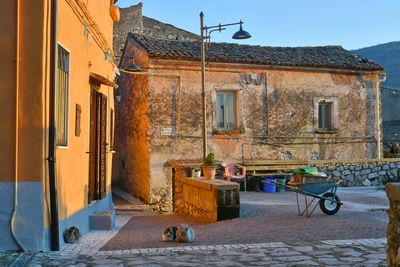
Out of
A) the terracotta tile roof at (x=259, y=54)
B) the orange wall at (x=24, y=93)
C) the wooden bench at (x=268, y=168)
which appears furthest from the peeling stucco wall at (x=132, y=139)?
the orange wall at (x=24, y=93)

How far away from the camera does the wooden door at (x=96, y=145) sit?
999cm

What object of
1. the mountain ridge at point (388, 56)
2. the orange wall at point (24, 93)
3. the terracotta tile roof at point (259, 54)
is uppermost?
the mountain ridge at point (388, 56)

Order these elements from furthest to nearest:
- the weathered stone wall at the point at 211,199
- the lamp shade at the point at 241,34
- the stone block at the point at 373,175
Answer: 1. the stone block at the point at 373,175
2. the lamp shade at the point at 241,34
3. the weathered stone wall at the point at 211,199

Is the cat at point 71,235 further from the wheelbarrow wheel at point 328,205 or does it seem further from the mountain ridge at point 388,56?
the mountain ridge at point 388,56

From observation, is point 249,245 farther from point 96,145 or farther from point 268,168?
point 268,168

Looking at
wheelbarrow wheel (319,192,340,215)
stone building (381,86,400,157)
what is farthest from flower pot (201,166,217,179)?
stone building (381,86,400,157)

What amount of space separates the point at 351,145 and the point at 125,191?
30.3 feet

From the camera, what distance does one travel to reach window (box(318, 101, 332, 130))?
19.4 metres

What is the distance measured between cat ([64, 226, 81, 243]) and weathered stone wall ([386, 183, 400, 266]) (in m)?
4.64

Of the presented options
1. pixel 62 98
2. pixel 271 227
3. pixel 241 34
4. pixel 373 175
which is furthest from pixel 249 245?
pixel 373 175

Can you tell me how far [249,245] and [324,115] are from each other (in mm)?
13568

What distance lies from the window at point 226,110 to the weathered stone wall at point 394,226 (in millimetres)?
13922

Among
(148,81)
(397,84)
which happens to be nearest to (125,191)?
(148,81)

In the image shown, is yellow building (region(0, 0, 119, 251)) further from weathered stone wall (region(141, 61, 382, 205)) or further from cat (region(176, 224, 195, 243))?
weathered stone wall (region(141, 61, 382, 205))
